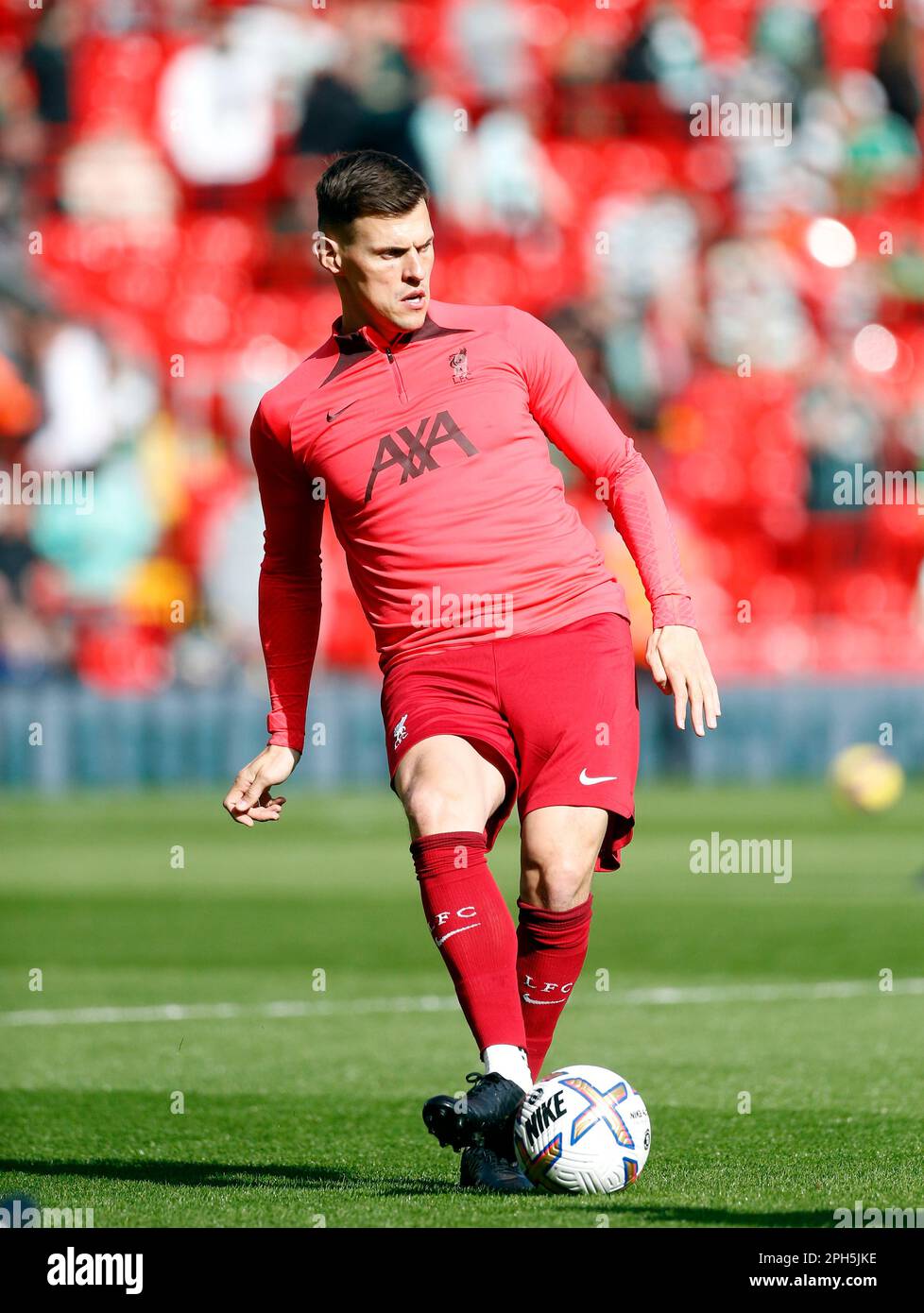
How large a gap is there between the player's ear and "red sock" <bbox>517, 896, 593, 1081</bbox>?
60.1 inches

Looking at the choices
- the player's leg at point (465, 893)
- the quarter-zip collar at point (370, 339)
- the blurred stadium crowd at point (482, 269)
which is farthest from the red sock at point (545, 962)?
the blurred stadium crowd at point (482, 269)

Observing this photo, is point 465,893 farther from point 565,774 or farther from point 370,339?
point 370,339

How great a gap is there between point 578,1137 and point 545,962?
0.52 m

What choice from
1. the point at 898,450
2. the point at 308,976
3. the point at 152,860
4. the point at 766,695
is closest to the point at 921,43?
the point at 898,450

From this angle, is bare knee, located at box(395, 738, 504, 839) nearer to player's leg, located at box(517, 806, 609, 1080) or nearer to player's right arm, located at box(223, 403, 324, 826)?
player's leg, located at box(517, 806, 609, 1080)

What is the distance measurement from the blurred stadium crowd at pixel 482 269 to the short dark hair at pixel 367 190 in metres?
13.7

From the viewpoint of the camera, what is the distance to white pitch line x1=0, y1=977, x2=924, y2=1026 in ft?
28.1

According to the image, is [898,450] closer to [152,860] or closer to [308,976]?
[152,860]

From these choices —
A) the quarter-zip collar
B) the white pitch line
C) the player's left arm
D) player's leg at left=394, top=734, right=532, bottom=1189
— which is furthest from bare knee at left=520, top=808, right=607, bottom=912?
the white pitch line

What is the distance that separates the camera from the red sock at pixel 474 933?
4965 mm

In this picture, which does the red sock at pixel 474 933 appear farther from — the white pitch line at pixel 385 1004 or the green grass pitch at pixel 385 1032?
the white pitch line at pixel 385 1004

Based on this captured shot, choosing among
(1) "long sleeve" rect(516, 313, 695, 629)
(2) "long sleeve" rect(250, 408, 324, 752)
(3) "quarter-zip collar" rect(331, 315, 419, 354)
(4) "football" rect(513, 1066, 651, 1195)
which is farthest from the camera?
(2) "long sleeve" rect(250, 408, 324, 752)
